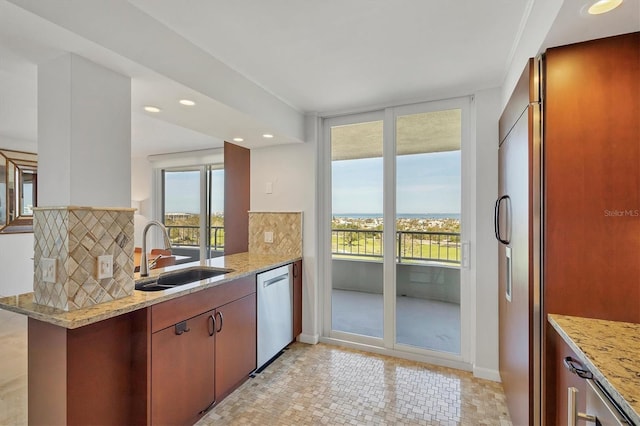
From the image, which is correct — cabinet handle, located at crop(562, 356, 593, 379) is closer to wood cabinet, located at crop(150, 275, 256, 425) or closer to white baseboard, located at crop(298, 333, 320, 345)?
wood cabinet, located at crop(150, 275, 256, 425)

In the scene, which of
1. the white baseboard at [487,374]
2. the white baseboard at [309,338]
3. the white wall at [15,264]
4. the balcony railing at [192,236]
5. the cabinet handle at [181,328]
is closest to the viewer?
the cabinet handle at [181,328]

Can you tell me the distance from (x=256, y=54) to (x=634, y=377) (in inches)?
89.8

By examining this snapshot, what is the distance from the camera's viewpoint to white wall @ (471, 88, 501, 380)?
2.43 metres

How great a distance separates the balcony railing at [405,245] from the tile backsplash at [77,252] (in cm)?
202

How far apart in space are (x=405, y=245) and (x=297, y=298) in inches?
47.3

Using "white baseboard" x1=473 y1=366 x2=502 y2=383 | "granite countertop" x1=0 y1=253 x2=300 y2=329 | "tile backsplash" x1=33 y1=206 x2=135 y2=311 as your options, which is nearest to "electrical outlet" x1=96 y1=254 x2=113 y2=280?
"tile backsplash" x1=33 y1=206 x2=135 y2=311

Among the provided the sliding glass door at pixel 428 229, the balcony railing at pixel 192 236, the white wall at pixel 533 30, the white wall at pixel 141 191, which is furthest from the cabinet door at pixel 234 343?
the white wall at pixel 141 191

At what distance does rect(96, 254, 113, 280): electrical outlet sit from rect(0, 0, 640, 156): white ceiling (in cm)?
96

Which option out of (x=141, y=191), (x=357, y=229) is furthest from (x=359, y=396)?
(x=141, y=191)

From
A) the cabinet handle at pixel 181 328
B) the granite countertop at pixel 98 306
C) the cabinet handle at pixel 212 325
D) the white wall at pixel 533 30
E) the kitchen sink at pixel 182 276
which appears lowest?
the cabinet handle at pixel 212 325

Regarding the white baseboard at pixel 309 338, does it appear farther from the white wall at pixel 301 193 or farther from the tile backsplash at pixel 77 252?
the tile backsplash at pixel 77 252

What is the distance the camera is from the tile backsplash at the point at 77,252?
54.1 inches

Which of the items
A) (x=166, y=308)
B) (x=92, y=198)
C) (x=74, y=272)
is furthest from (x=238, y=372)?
(x=92, y=198)

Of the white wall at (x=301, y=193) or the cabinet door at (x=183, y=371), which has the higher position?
the white wall at (x=301, y=193)
